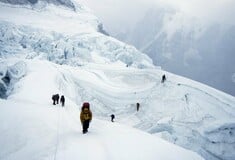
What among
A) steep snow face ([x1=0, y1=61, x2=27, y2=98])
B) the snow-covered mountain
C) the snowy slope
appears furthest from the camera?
steep snow face ([x1=0, y1=61, x2=27, y2=98])

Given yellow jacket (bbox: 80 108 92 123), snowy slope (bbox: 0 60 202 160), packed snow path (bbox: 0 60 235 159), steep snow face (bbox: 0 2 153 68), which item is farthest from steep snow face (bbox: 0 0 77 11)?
yellow jacket (bbox: 80 108 92 123)

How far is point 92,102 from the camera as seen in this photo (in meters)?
53.5

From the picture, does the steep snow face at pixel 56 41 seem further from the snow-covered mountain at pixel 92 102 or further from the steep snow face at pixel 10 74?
the steep snow face at pixel 10 74

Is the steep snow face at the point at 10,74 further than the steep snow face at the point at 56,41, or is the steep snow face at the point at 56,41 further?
the steep snow face at the point at 56,41

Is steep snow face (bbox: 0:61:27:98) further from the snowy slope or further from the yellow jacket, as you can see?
the yellow jacket

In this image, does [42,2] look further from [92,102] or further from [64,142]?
[64,142]

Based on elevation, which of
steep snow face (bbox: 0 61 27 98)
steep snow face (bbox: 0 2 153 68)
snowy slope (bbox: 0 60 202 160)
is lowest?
snowy slope (bbox: 0 60 202 160)

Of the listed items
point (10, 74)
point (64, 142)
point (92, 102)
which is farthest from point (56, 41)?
point (64, 142)

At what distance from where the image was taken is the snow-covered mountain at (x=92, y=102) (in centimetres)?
1512

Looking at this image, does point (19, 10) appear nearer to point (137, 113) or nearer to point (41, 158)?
point (137, 113)

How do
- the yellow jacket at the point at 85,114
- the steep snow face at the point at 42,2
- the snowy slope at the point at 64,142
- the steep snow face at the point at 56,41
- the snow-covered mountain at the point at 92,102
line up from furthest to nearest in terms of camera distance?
the steep snow face at the point at 42,2
the steep snow face at the point at 56,41
the yellow jacket at the point at 85,114
the snow-covered mountain at the point at 92,102
the snowy slope at the point at 64,142

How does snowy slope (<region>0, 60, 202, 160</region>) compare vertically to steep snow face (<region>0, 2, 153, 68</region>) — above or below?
below

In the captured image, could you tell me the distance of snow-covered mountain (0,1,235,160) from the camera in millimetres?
15125

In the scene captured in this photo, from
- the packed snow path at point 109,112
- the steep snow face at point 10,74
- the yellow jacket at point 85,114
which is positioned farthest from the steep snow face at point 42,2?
the yellow jacket at point 85,114
